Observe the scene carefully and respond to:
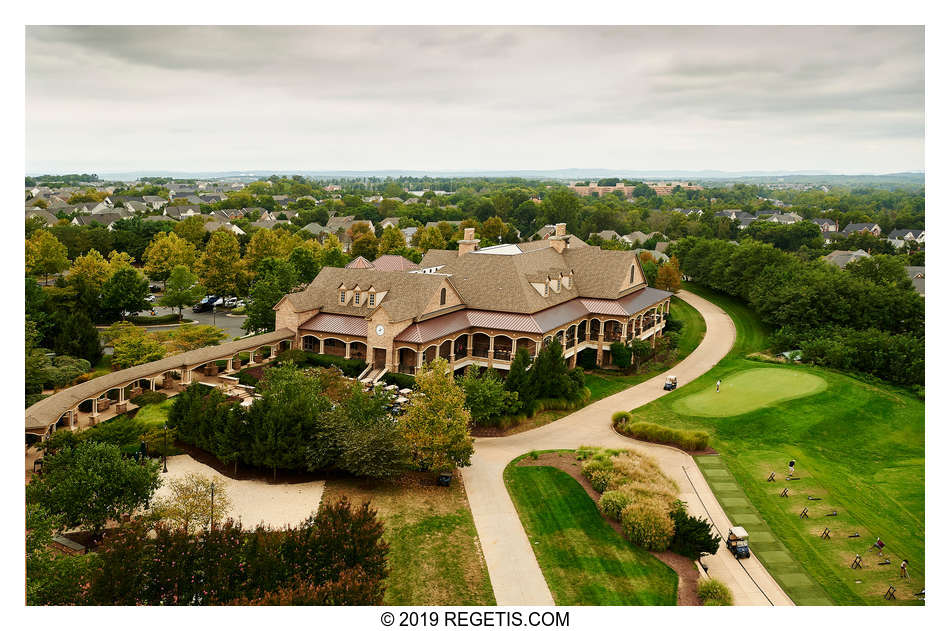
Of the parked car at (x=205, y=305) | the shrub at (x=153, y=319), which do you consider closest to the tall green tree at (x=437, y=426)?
the shrub at (x=153, y=319)

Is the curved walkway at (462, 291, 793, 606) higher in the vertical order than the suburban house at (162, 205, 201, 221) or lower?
lower

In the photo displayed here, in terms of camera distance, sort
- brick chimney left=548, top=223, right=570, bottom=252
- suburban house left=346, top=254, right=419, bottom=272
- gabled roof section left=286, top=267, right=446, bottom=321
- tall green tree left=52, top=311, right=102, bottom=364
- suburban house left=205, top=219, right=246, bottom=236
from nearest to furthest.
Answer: tall green tree left=52, top=311, right=102, bottom=364
gabled roof section left=286, top=267, right=446, bottom=321
brick chimney left=548, top=223, right=570, bottom=252
suburban house left=346, top=254, right=419, bottom=272
suburban house left=205, top=219, right=246, bottom=236

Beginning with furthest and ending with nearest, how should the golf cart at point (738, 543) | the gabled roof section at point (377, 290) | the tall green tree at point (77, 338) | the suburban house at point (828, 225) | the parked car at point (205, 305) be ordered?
the suburban house at point (828, 225)
the parked car at point (205, 305)
the gabled roof section at point (377, 290)
the tall green tree at point (77, 338)
the golf cart at point (738, 543)

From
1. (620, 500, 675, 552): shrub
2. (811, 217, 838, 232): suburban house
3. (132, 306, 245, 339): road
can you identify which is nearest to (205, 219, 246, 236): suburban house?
(132, 306, 245, 339): road

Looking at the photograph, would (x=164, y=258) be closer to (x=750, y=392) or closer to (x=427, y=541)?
(x=750, y=392)

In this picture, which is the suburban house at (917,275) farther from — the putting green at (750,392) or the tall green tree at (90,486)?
the tall green tree at (90,486)

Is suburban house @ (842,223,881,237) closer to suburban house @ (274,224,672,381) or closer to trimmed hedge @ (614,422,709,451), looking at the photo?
suburban house @ (274,224,672,381)

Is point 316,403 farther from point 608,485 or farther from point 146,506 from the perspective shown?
point 608,485

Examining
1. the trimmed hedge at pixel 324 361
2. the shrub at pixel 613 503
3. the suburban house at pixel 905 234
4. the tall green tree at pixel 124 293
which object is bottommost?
the shrub at pixel 613 503
